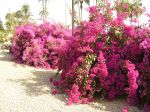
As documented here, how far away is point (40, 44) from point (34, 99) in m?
6.14

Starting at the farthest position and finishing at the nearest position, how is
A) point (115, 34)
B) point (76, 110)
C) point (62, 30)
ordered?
1. point (62, 30)
2. point (115, 34)
3. point (76, 110)

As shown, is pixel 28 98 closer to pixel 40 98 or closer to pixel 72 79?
pixel 40 98

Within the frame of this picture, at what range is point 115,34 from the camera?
9.27 m

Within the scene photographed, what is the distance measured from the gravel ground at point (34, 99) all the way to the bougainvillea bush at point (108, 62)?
0.98 feet

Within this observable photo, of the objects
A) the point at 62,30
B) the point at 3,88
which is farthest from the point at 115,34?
the point at 62,30

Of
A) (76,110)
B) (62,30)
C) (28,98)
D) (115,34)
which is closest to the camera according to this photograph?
(76,110)

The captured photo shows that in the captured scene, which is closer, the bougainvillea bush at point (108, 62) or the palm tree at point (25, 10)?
the bougainvillea bush at point (108, 62)

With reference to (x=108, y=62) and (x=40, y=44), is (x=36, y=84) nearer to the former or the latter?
(x=108, y=62)

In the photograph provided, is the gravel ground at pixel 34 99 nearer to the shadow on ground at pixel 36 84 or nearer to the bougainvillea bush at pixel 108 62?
the shadow on ground at pixel 36 84

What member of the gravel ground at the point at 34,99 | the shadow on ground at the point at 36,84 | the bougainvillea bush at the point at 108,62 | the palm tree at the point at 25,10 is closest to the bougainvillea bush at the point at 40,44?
the shadow on ground at the point at 36,84

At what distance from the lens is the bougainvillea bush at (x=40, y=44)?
14.1m

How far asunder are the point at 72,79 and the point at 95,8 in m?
2.25

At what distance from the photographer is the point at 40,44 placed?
14.5 metres

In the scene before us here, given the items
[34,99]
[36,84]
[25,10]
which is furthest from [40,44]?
[25,10]
